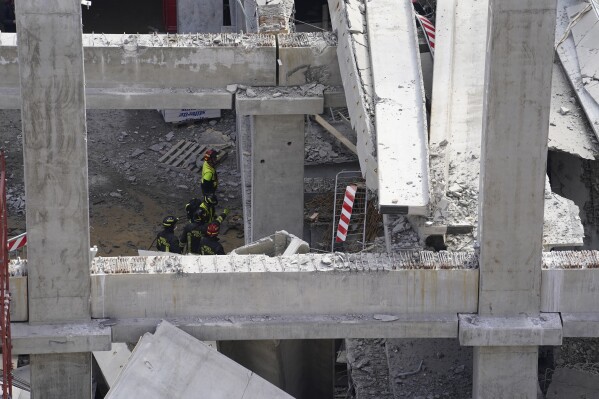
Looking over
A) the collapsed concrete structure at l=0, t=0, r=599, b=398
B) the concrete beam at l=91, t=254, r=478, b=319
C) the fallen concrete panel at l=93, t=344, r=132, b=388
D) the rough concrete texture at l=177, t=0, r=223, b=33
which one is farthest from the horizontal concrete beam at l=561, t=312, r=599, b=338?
the rough concrete texture at l=177, t=0, r=223, b=33

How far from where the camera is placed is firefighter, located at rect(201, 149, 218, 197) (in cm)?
2102

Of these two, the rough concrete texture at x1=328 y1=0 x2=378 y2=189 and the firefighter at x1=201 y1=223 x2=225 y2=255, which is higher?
the rough concrete texture at x1=328 y1=0 x2=378 y2=189

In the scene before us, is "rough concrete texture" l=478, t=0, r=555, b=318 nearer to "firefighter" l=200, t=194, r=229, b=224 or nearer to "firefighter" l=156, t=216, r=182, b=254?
"firefighter" l=156, t=216, r=182, b=254

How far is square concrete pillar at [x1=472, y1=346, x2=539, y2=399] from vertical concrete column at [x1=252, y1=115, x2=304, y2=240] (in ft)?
16.1

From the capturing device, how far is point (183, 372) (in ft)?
44.2

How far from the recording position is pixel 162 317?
13875mm

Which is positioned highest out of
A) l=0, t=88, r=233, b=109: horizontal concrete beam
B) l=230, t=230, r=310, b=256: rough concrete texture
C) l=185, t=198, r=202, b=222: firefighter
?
l=0, t=88, r=233, b=109: horizontal concrete beam

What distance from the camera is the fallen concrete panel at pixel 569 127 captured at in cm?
1650

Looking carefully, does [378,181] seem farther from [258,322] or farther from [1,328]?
[1,328]

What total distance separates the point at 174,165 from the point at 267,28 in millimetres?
5114

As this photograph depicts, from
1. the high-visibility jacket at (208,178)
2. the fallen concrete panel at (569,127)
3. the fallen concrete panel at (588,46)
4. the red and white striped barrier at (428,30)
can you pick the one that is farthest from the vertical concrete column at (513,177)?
the high-visibility jacket at (208,178)

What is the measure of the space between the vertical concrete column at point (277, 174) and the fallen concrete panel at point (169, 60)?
0.74 metres

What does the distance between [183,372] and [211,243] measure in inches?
214

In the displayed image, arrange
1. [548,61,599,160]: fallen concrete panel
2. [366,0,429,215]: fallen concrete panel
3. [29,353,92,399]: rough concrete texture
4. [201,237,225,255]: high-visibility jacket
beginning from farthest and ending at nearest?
[201,237,225,255]: high-visibility jacket, [548,61,599,160]: fallen concrete panel, [366,0,429,215]: fallen concrete panel, [29,353,92,399]: rough concrete texture
